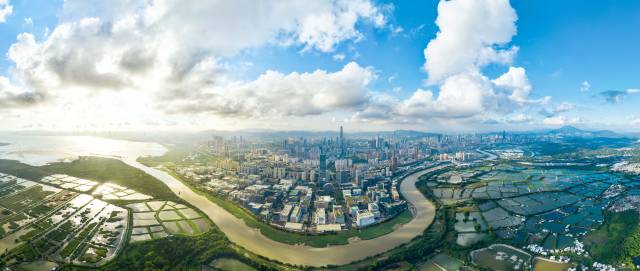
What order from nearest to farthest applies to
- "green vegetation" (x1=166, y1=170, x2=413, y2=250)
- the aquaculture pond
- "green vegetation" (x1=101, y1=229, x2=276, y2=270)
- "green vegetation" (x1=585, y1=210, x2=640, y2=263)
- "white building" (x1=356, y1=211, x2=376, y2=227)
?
"green vegetation" (x1=101, y1=229, x2=276, y2=270), "green vegetation" (x1=585, y1=210, x2=640, y2=263), "green vegetation" (x1=166, y1=170, x2=413, y2=250), the aquaculture pond, "white building" (x1=356, y1=211, x2=376, y2=227)

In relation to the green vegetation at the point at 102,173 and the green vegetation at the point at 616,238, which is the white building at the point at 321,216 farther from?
the green vegetation at the point at 616,238

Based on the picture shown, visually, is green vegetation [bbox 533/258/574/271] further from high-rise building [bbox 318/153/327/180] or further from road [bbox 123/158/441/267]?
high-rise building [bbox 318/153/327/180]

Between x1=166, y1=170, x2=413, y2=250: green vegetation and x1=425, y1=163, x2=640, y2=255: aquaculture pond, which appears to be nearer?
x1=166, y1=170, x2=413, y2=250: green vegetation

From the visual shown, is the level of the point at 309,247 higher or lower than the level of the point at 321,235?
lower

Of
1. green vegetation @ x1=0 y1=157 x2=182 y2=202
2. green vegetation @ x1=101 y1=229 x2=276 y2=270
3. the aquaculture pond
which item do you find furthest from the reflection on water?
the aquaculture pond

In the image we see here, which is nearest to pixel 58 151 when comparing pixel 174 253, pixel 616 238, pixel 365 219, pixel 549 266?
pixel 174 253

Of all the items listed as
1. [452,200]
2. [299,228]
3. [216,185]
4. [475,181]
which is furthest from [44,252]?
[475,181]

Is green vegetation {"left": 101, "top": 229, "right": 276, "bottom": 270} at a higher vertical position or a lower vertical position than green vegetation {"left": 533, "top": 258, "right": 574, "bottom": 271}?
higher

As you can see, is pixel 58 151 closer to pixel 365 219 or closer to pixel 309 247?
pixel 309 247
